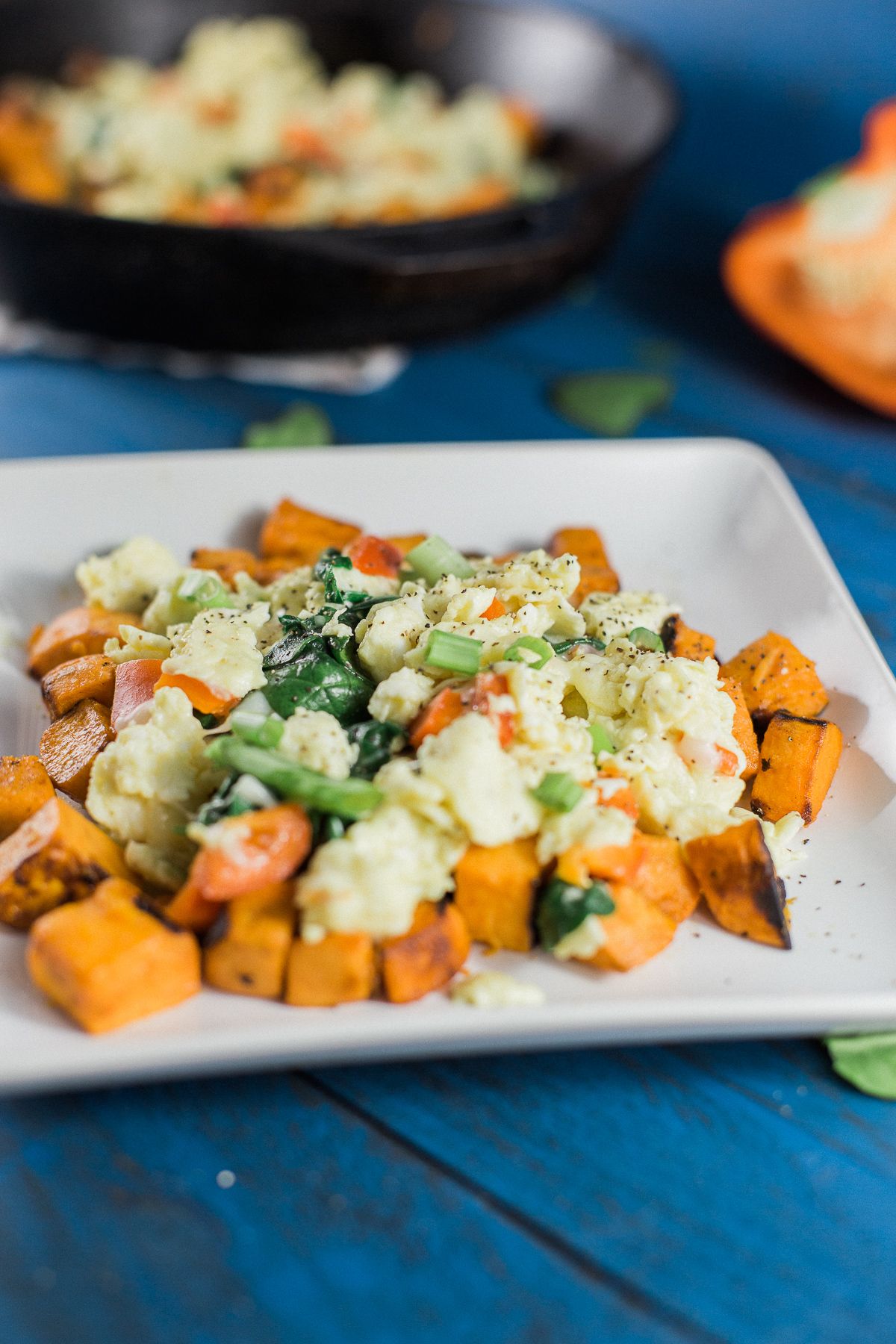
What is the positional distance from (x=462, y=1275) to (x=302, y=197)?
8.97 ft

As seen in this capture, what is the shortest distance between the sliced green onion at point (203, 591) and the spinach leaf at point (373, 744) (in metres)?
0.37

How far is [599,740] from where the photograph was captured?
4.97 feet

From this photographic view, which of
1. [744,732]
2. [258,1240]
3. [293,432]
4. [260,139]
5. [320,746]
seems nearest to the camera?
[258,1240]

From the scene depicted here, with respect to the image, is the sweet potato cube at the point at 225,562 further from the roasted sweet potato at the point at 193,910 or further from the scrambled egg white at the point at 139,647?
the roasted sweet potato at the point at 193,910

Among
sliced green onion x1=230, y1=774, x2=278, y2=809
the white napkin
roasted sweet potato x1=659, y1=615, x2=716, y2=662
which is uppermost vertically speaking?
roasted sweet potato x1=659, y1=615, x2=716, y2=662

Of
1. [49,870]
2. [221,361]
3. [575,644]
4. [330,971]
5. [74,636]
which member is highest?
[575,644]

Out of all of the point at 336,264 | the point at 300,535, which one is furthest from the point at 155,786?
the point at 336,264

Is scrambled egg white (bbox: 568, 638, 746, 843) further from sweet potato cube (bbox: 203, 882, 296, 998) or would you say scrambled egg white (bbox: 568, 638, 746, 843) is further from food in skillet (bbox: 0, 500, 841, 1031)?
sweet potato cube (bbox: 203, 882, 296, 998)

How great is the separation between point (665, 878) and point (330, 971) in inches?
16.2

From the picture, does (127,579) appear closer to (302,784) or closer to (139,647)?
(139,647)

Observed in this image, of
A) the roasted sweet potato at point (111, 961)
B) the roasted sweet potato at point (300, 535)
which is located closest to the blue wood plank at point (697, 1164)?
the roasted sweet potato at point (111, 961)

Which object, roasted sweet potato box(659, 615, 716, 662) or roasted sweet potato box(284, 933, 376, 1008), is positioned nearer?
roasted sweet potato box(284, 933, 376, 1008)

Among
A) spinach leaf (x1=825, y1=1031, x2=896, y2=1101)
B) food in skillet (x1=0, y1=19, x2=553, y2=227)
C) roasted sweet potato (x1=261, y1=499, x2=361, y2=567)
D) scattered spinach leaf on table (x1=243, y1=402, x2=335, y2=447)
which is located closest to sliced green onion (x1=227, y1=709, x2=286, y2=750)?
roasted sweet potato (x1=261, y1=499, x2=361, y2=567)

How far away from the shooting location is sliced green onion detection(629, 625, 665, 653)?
1682 millimetres
